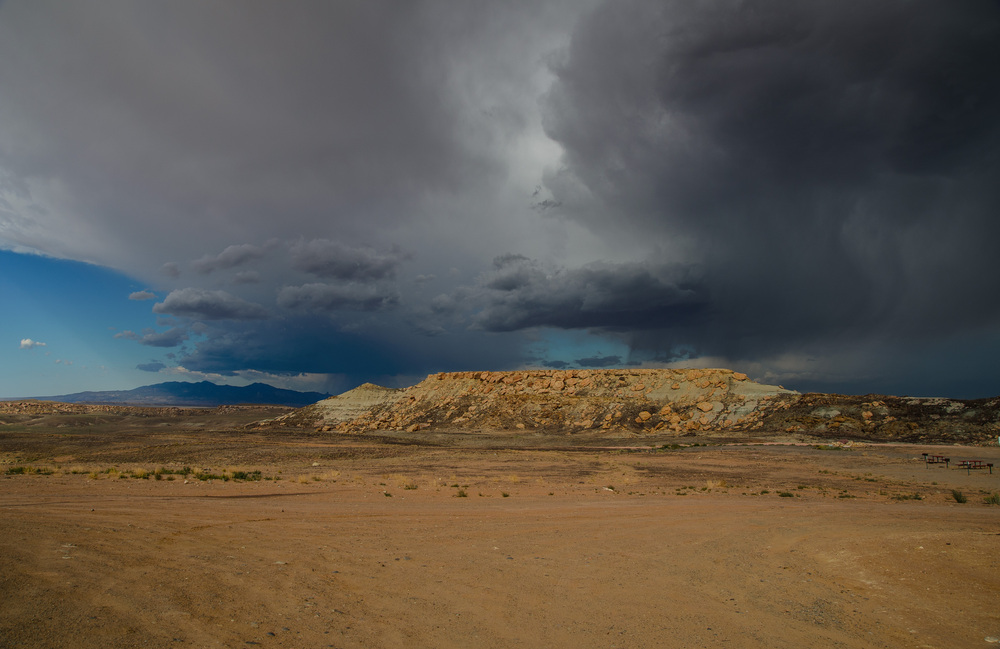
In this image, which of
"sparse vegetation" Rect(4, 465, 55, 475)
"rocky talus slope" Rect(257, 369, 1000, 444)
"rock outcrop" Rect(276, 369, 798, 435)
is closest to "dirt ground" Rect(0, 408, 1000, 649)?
"sparse vegetation" Rect(4, 465, 55, 475)

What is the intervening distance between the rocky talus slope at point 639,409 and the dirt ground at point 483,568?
41493 mm

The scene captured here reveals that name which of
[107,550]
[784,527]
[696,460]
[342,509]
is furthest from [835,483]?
[107,550]

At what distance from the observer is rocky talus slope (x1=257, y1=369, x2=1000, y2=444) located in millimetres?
52822

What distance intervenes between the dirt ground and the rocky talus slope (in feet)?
136

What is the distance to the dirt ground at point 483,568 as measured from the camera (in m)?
6.16

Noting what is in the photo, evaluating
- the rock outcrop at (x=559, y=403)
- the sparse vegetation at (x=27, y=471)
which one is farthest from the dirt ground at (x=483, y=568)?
the rock outcrop at (x=559, y=403)

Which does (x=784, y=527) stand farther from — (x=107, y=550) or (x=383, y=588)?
(x=107, y=550)

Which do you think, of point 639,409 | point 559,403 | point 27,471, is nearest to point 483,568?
Answer: point 27,471

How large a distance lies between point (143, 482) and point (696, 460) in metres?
→ 32.3

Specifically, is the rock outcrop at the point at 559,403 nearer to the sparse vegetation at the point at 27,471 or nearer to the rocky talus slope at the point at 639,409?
the rocky talus slope at the point at 639,409

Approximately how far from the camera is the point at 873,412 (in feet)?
184

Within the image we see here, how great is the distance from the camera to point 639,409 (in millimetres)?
73062

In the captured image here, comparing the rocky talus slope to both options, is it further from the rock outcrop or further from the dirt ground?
the dirt ground

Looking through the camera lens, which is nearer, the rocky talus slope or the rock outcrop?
the rocky talus slope
